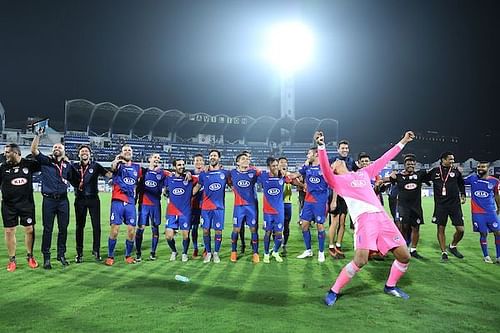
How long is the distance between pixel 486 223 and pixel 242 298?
5697 millimetres

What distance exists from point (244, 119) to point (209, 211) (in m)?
53.2

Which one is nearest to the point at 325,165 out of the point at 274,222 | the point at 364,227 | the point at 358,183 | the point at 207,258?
the point at 358,183

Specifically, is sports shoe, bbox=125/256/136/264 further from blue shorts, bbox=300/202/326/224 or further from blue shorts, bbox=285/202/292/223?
A: blue shorts, bbox=285/202/292/223

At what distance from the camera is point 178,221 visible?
27.0ft

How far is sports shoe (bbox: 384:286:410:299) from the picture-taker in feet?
17.9

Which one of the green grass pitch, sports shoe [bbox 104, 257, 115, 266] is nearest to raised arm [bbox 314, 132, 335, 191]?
the green grass pitch

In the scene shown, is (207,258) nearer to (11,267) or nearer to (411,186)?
(11,267)

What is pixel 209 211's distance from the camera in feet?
26.6

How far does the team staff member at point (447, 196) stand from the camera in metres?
8.41

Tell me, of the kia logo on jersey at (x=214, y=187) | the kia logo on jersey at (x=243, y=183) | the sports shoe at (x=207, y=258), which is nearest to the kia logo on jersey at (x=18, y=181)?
the kia logo on jersey at (x=214, y=187)

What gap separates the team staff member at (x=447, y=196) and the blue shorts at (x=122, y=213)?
247 inches

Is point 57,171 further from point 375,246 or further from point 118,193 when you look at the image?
point 375,246

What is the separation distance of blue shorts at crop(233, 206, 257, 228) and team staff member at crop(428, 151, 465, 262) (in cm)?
386

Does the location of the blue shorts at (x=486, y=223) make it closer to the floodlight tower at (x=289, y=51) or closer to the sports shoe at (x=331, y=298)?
the sports shoe at (x=331, y=298)
